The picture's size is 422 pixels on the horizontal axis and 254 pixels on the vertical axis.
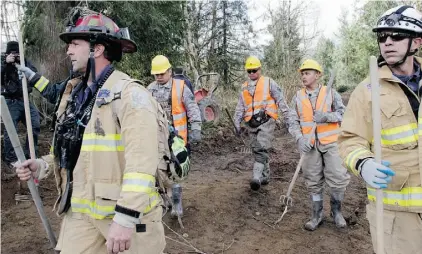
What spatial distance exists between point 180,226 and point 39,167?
9.96ft

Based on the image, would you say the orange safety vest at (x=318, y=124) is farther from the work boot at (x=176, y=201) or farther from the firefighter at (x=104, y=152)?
the firefighter at (x=104, y=152)

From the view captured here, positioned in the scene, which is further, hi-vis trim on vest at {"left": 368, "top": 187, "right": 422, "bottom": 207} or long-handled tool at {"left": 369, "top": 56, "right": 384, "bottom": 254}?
hi-vis trim on vest at {"left": 368, "top": 187, "right": 422, "bottom": 207}

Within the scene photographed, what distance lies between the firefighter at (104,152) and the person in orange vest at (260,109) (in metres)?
4.19

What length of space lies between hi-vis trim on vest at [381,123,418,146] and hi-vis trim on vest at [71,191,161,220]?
1.60 m

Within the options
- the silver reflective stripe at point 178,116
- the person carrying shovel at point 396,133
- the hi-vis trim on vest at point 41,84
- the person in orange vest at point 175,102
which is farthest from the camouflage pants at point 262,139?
the person carrying shovel at point 396,133

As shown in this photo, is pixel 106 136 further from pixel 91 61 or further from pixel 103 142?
pixel 91 61

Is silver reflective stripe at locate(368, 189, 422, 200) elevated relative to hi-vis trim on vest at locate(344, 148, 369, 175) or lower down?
lower down

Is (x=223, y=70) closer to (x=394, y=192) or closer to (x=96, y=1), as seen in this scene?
(x=96, y=1)

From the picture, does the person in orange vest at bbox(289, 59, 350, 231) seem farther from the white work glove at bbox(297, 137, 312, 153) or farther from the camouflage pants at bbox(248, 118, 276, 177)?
the camouflage pants at bbox(248, 118, 276, 177)

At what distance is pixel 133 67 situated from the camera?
1192 cm

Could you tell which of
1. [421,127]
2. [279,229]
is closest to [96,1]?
[279,229]

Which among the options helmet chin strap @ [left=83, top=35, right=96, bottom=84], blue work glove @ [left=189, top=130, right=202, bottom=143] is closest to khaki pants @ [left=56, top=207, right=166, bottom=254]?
helmet chin strap @ [left=83, top=35, right=96, bottom=84]

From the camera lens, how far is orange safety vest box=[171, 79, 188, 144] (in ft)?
18.8

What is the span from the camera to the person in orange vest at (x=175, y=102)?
573 cm
